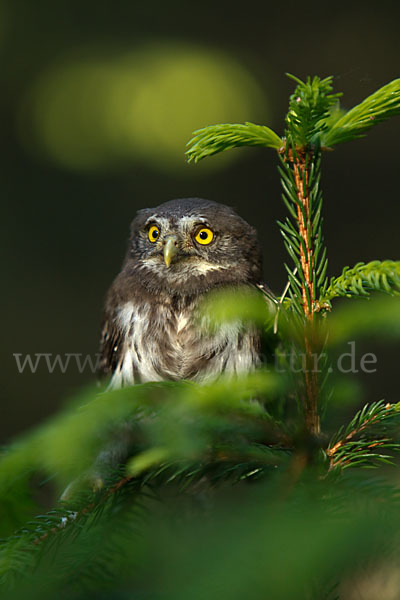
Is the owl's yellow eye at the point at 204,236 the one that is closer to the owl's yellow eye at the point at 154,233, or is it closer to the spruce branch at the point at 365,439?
the owl's yellow eye at the point at 154,233

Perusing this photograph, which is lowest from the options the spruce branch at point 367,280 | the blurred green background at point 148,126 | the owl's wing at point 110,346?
the owl's wing at point 110,346

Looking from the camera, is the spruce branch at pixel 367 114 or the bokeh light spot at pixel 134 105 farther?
the bokeh light spot at pixel 134 105

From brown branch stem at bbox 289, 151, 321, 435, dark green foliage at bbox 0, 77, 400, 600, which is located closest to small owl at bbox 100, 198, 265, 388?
dark green foliage at bbox 0, 77, 400, 600

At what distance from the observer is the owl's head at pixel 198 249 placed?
2209 mm

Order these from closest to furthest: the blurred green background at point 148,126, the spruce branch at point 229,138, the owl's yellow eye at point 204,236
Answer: the spruce branch at point 229,138 → the owl's yellow eye at point 204,236 → the blurred green background at point 148,126

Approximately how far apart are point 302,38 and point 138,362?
3543mm

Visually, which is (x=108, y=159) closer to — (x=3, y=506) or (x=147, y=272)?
(x=147, y=272)

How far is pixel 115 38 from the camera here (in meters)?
4.61

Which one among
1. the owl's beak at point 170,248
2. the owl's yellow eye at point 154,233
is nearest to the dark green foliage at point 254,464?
the owl's beak at point 170,248

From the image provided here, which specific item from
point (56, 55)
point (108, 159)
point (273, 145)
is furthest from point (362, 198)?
point (273, 145)

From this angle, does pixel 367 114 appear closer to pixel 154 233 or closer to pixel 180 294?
pixel 180 294

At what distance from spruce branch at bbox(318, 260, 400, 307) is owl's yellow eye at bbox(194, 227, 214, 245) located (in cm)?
124

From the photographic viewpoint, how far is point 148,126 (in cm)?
427

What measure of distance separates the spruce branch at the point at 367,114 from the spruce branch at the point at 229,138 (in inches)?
4.1
